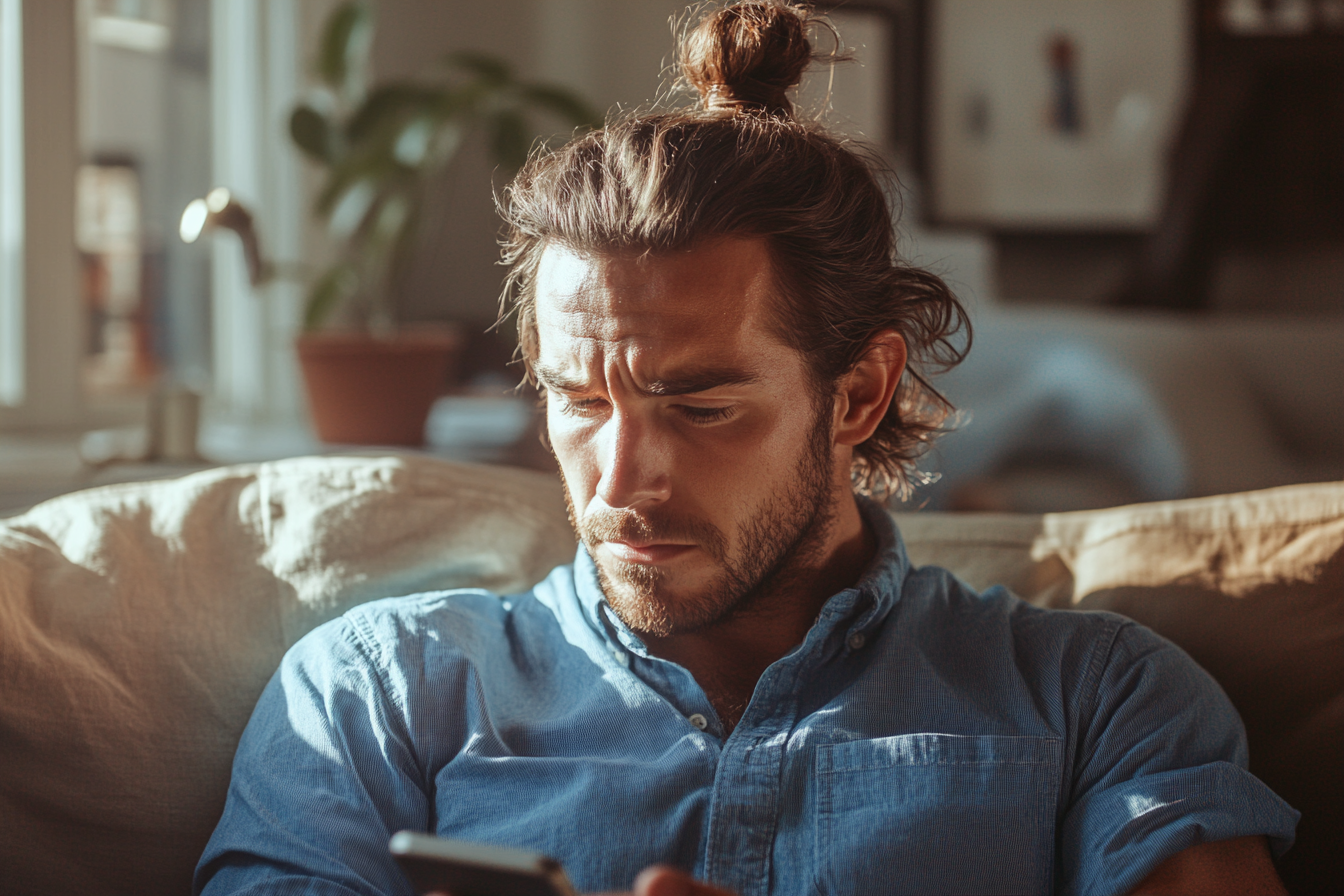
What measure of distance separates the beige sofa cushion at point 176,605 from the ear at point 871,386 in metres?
0.31

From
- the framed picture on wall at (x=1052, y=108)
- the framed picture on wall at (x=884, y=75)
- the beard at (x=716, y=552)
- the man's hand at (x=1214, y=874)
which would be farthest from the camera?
the framed picture on wall at (x=1052, y=108)

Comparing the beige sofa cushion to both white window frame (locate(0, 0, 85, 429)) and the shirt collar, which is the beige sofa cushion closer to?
the shirt collar

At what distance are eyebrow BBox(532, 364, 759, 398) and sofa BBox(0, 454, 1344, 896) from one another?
253mm

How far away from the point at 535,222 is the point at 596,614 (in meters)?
0.35

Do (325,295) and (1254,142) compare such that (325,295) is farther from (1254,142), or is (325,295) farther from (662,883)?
(1254,142)

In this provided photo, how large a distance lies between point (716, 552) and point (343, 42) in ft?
4.88

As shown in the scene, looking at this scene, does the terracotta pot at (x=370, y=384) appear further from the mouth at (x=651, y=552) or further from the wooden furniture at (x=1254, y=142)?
the wooden furniture at (x=1254, y=142)

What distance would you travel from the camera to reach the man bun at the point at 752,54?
45.1 inches

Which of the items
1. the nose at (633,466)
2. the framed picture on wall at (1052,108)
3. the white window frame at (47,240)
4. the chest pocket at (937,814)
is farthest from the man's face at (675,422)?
the framed picture on wall at (1052,108)

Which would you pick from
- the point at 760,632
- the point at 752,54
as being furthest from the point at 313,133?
the point at 760,632

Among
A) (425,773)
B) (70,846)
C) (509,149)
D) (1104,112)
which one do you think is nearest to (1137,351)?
(1104,112)

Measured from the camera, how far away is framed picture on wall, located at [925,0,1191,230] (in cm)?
316

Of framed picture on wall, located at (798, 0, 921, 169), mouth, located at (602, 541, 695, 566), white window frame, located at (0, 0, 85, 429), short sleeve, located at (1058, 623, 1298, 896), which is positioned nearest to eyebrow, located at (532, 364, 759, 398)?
mouth, located at (602, 541, 695, 566)

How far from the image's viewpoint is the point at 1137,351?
253 centimetres
